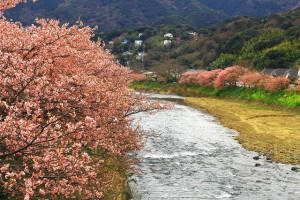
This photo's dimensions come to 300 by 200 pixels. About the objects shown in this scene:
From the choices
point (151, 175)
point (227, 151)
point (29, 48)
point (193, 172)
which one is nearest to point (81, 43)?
point (29, 48)

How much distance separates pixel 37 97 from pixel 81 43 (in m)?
9.70

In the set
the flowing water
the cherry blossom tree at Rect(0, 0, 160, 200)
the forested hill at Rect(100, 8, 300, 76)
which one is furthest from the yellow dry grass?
the forested hill at Rect(100, 8, 300, 76)

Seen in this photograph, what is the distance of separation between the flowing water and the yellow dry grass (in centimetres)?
160

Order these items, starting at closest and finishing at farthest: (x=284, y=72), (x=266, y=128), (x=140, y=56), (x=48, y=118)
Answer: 1. (x=48, y=118)
2. (x=266, y=128)
3. (x=284, y=72)
4. (x=140, y=56)

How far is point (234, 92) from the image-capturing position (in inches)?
3007

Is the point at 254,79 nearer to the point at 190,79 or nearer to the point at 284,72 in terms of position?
the point at 284,72

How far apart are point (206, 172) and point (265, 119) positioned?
2531cm

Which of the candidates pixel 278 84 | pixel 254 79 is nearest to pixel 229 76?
pixel 254 79

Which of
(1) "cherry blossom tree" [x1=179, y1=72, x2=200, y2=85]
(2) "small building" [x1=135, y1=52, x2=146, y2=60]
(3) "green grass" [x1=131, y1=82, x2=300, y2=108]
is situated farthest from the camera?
(2) "small building" [x1=135, y1=52, x2=146, y2=60]

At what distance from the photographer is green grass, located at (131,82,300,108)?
55772 millimetres

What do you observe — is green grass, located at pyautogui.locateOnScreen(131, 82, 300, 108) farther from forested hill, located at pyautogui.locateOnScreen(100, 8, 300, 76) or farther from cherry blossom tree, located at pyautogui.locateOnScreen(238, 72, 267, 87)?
forested hill, located at pyautogui.locateOnScreen(100, 8, 300, 76)

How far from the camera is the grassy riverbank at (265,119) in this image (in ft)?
96.3

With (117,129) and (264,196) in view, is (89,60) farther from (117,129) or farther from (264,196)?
(264,196)

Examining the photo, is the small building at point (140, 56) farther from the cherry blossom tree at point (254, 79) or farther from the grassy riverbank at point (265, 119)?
the cherry blossom tree at point (254, 79)
